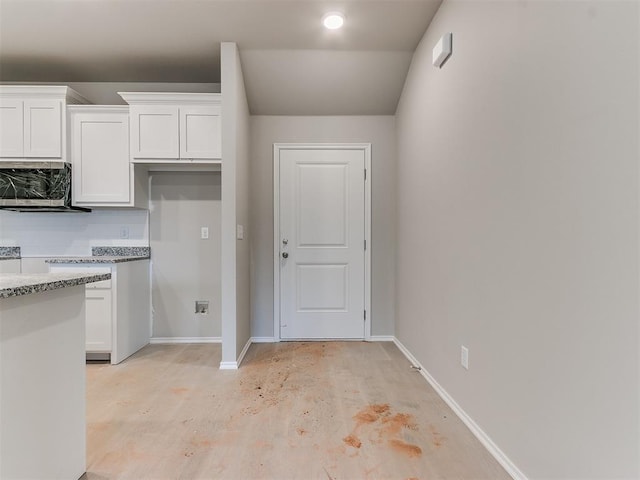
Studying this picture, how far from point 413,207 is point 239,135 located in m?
1.58

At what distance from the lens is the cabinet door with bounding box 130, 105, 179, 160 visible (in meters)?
2.95

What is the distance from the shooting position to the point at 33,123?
295 cm

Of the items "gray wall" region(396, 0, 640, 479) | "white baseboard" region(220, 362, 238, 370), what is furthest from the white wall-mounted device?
"white baseboard" region(220, 362, 238, 370)

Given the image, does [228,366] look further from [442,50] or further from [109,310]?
[442,50]

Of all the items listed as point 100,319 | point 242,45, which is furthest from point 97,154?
point 242,45

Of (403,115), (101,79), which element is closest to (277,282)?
(403,115)

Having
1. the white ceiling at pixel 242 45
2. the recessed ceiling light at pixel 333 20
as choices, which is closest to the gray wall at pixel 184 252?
the white ceiling at pixel 242 45

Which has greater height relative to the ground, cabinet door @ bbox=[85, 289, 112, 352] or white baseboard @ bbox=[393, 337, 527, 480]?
cabinet door @ bbox=[85, 289, 112, 352]

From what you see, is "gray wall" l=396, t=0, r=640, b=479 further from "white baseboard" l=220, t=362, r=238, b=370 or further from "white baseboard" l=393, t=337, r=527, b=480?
"white baseboard" l=220, t=362, r=238, b=370

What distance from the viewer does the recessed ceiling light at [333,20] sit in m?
2.44

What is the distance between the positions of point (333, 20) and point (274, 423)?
2.68 meters

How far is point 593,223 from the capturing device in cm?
107

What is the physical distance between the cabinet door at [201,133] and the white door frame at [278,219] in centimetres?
67

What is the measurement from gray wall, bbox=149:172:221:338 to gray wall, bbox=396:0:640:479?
220cm
